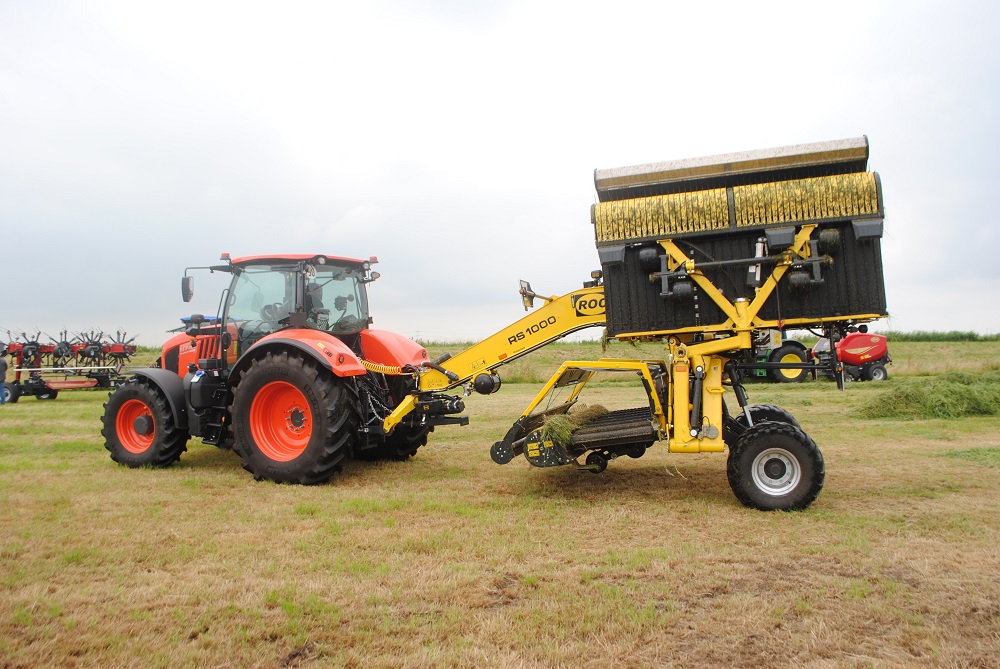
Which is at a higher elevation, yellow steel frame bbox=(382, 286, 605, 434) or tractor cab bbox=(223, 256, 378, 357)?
tractor cab bbox=(223, 256, 378, 357)

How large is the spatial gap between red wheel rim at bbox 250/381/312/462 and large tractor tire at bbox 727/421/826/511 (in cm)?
404

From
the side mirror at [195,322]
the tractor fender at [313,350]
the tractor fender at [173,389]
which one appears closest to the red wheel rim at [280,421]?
the tractor fender at [313,350]

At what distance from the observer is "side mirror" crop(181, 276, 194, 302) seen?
25.2 feet

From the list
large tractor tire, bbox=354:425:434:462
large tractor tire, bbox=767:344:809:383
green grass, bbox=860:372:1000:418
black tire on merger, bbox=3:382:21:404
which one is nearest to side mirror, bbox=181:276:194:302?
large tractor tire, bbox=354:425:434:462

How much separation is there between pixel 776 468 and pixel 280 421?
→ 4.73 metres

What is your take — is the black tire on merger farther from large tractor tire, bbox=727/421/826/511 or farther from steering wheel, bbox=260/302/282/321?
large tractor tire, bbox=727/421/826/511

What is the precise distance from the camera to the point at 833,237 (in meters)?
5.73

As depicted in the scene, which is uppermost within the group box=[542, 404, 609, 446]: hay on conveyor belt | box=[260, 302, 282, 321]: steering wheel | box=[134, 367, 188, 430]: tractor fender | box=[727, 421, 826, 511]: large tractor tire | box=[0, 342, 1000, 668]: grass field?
box=[260, 302, 282, 321]: steering wheel

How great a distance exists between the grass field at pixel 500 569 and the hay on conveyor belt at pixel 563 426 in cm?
55

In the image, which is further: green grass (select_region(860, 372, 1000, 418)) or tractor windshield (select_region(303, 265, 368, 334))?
green grass (select_region(860, 372, 1000, 418))

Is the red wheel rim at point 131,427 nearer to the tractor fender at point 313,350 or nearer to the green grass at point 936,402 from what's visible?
the tractor fender at point 313,350

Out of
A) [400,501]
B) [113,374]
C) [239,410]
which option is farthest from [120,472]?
[113,374]

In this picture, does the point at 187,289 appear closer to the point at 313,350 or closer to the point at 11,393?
the point at 313,350

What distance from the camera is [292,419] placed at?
725 centimetres
